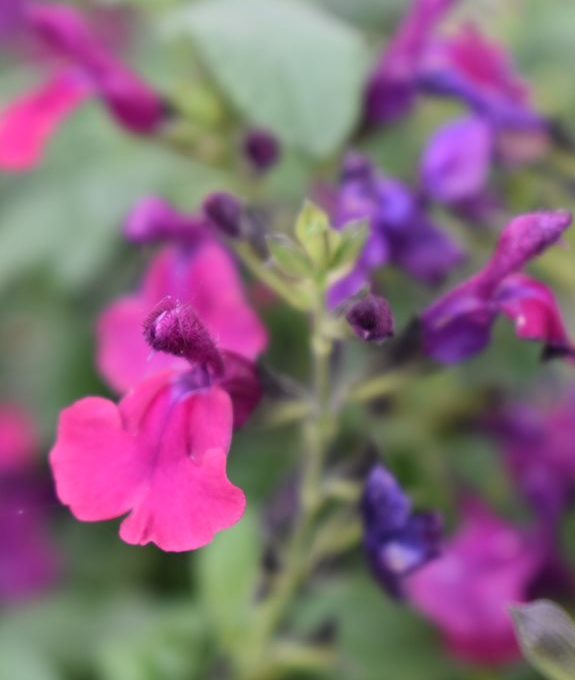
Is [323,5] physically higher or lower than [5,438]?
higher

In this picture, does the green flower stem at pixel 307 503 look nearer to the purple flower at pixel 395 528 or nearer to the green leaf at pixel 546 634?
the purple flower at pixel 395 528

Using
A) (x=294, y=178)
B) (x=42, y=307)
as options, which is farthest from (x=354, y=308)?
(x=42, y=307)

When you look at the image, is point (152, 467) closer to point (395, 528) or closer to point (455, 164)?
point (395, 528)

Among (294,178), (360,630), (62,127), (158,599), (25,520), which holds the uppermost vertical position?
(294,178)

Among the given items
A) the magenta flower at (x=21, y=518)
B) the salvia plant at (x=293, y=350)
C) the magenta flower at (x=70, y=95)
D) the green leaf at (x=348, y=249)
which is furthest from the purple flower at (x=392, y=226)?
the magenta flower at (x=21, y=518)

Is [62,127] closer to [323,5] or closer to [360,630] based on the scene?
[323,5]

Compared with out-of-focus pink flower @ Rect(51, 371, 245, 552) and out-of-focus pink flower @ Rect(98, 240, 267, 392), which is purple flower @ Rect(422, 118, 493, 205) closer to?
out-of-focus pink flower @ Rect(98, 240, 267, 392)

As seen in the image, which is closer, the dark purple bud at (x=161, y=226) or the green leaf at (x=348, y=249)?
the green leaf at (x=348, y=249)
